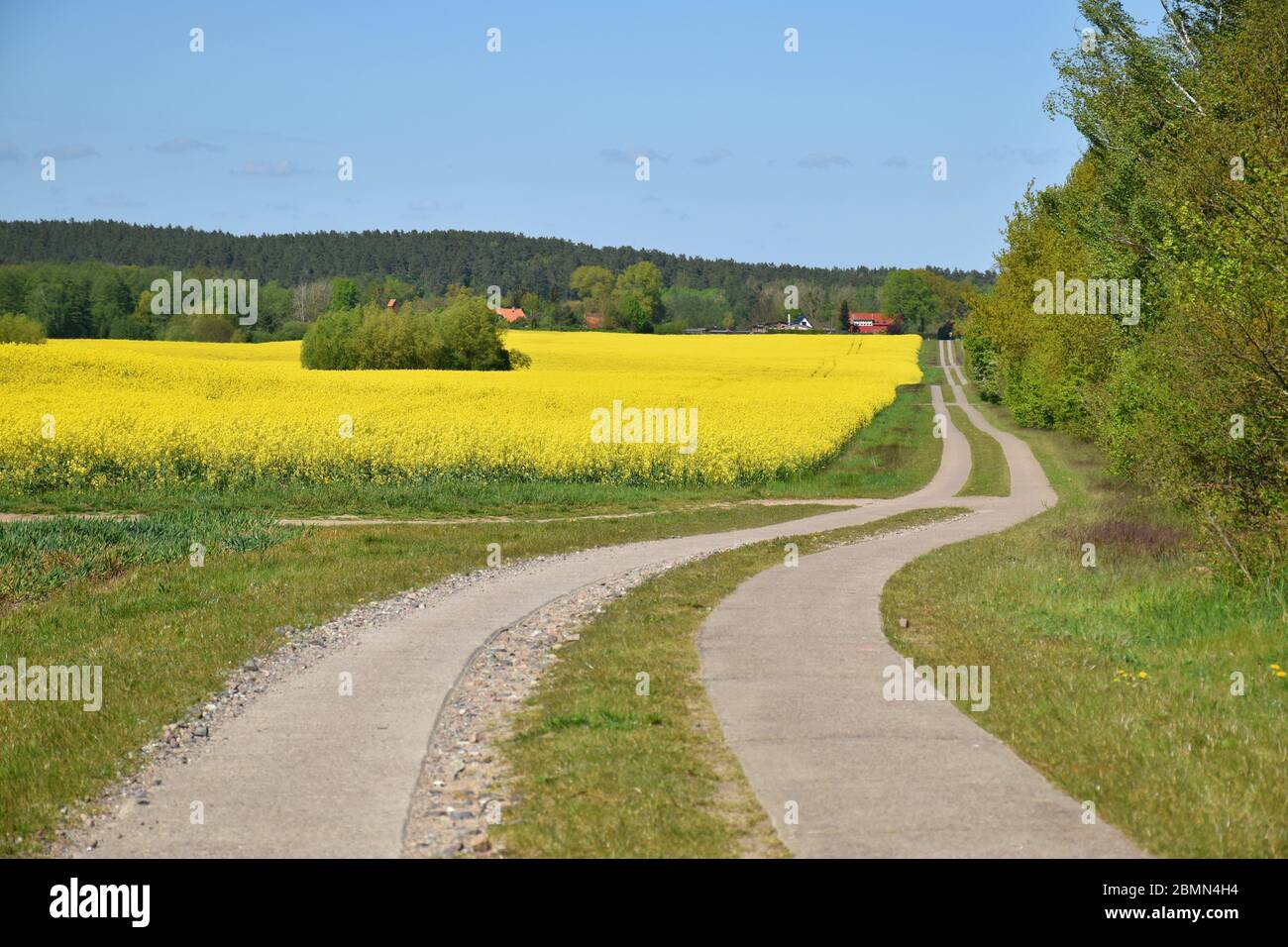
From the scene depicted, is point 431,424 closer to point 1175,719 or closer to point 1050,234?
point 1050,234

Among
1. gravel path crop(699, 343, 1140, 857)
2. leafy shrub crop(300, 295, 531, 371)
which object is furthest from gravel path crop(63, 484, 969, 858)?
leafy shrub crop(300, 295, 531, 371)

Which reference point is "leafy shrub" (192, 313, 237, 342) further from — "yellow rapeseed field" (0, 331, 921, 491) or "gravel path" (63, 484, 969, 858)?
"gravel path" (63, 484, 969, 858)

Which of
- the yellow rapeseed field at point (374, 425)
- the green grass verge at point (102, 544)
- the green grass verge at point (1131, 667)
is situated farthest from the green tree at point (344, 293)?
the green grass verge at point (1131, 667)

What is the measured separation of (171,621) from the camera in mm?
15938

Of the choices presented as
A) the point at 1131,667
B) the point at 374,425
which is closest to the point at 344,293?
the point at 374,425

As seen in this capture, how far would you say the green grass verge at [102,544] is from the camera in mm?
20125

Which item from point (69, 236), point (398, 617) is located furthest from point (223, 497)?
point (69, 236)

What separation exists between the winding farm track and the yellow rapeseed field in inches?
837

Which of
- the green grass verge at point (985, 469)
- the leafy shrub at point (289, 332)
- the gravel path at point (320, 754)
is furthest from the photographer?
the leafy shrub at point (289, 332)

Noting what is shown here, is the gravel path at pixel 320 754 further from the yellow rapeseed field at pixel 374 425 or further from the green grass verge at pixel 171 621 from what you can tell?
the yellow rapeseed field at pixel 374 425

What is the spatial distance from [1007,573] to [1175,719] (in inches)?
376

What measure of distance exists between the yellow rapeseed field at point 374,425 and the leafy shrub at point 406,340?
16.5m

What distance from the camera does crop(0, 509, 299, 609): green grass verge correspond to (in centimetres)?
2012

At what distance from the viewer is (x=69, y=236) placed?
643ft
